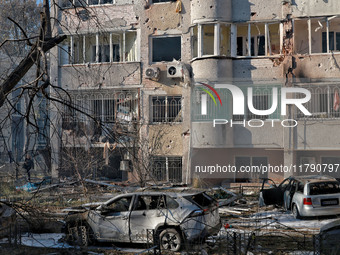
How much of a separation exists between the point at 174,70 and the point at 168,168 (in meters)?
4.76

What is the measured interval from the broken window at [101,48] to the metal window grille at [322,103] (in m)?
8.69

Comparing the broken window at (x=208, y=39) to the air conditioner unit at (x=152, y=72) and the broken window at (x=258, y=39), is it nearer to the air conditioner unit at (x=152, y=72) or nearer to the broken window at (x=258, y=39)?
the broken window at (x=258, y=39)

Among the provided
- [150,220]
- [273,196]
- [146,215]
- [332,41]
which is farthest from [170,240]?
[332,41]

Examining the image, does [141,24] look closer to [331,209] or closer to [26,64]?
[331,209]

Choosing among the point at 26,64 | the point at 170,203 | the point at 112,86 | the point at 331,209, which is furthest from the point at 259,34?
the point at 26,64

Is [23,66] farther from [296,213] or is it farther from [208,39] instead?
[208,39]

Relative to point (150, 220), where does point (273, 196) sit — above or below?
below

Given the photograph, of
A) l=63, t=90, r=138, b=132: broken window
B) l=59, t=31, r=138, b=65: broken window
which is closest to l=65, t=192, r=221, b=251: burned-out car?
l=63, t=90, r=138, b=132: broken window

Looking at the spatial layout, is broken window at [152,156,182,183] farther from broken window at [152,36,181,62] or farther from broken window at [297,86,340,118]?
broken window at [297,86,340,118]

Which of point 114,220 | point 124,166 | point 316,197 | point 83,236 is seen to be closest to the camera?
point 114,220

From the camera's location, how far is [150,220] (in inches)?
411

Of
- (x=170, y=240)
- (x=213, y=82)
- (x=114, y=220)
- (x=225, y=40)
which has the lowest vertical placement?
(x=170, y=240)

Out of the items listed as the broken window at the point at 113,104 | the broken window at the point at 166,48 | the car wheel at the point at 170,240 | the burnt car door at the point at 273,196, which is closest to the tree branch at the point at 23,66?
the car wheel at the point at 170,240

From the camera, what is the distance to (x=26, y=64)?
885cm
